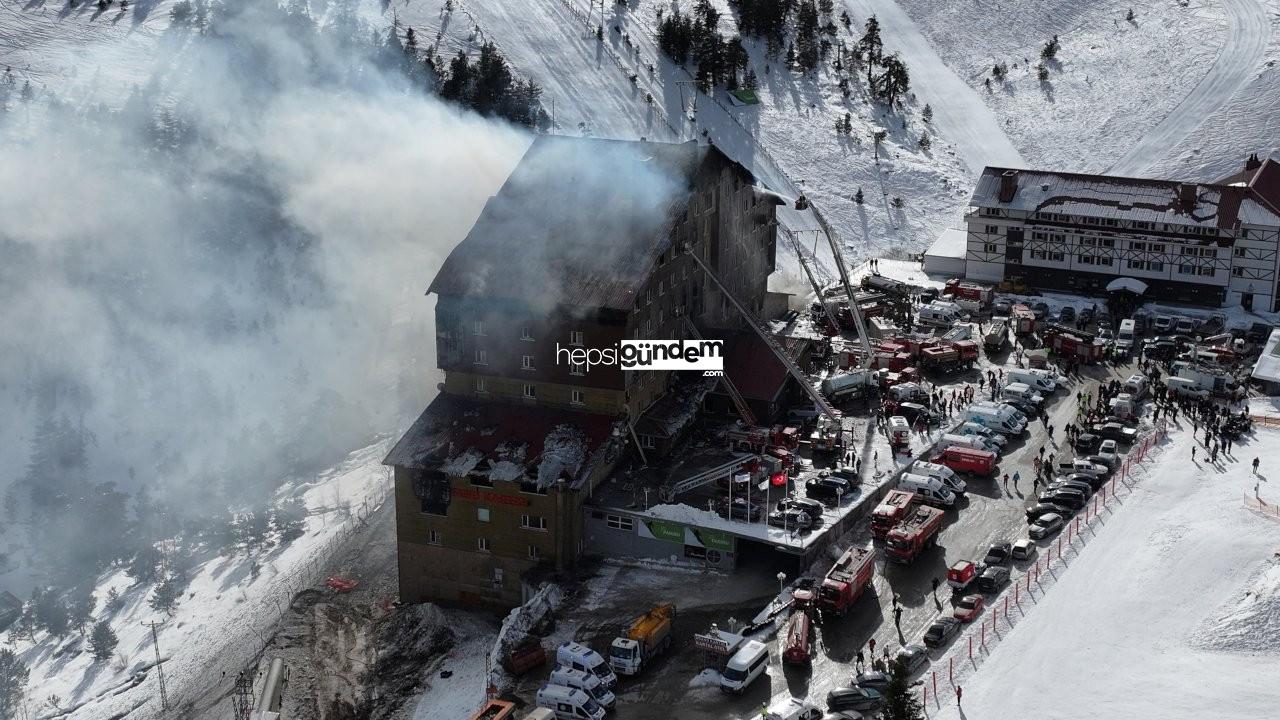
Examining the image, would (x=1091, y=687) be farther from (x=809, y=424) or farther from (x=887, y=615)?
(x=809, y=424)

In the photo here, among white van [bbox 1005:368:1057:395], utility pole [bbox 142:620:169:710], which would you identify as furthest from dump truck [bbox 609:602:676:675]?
white van [bbox 1005:368:1057:395]

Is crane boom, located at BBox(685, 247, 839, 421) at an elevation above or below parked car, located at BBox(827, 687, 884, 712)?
above

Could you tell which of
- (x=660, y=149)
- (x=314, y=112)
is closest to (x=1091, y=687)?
(x=660, y=149)

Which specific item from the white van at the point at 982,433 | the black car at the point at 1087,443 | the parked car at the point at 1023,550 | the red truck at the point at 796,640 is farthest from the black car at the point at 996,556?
the black car at the point at 1087,443

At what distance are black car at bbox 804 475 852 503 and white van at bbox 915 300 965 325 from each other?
2865 cm

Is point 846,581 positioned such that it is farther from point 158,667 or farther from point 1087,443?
point 158,667

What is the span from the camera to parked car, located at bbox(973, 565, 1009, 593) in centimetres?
5216

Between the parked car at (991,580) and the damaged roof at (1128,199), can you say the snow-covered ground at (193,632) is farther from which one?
the damaged roof at (1128,199)

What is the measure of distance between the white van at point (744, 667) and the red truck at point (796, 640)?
33.4 inches

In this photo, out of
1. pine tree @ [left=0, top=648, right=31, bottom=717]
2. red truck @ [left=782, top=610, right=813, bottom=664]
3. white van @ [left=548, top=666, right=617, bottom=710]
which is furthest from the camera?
pine tree @ [left=0, top=648, right=31, bottom=717]

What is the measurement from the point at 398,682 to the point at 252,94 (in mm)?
68108

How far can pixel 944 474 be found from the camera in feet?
202

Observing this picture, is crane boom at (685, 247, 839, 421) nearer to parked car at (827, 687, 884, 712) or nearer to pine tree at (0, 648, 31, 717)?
parked car at (827, 687, 884, 712)

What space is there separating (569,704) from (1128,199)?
200 ft
